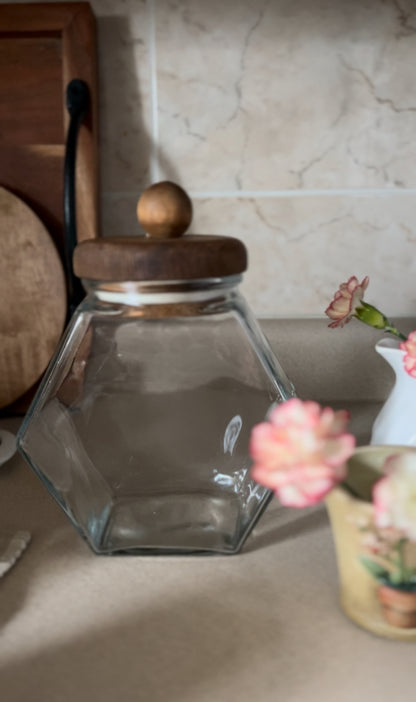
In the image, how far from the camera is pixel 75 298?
0.82 m

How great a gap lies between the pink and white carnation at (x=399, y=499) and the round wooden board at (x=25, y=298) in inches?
21.9

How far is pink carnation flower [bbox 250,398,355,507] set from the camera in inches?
14.5

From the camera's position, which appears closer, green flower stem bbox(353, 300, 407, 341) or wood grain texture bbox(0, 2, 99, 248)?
green flower stem bbox(353, 300, 407, 341)

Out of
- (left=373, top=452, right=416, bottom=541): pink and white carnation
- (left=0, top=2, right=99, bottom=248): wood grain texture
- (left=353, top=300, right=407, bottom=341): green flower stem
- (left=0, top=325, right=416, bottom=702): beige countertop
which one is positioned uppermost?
(left=0, top=2, right=99, bottom=248): wood grain texture

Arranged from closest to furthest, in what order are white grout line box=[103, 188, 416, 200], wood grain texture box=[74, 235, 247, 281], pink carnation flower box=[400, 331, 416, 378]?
wood grain texture box=[74, 235, 247, 281] → pink carnation flower box=[400, 331, 416, 378] → white grout line box=[103, 188, 416, 200]

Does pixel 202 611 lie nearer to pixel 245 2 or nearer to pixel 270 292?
pixel 270 292

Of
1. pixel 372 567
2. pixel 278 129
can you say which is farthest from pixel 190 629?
pixel 278 129

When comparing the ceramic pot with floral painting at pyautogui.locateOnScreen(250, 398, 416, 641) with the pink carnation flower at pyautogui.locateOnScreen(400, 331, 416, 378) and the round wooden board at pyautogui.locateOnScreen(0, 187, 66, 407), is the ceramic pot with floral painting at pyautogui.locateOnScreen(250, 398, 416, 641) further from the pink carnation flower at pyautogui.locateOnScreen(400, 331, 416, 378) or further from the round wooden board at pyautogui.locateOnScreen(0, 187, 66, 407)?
the round wooden board at pyautogui.locateOnScreen(0, 187, 66, 407)

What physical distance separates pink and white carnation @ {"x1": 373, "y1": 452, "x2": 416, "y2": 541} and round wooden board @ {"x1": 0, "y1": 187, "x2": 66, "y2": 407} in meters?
0.56

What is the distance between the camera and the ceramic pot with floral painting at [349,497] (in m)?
0.37

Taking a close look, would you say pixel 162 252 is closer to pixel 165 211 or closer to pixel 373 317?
pixel 165 211

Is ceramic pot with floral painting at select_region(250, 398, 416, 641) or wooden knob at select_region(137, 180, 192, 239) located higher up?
wooden knob at select_region(137, 180, 192, 239)

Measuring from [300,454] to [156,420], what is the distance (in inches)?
10.9

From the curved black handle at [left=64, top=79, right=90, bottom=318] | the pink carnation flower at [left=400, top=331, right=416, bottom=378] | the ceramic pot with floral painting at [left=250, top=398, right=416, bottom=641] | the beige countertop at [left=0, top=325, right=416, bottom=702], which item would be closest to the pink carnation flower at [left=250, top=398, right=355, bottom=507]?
the ceramic pot with floral painting at [left=250, top=398, right=416, bottom=641]
